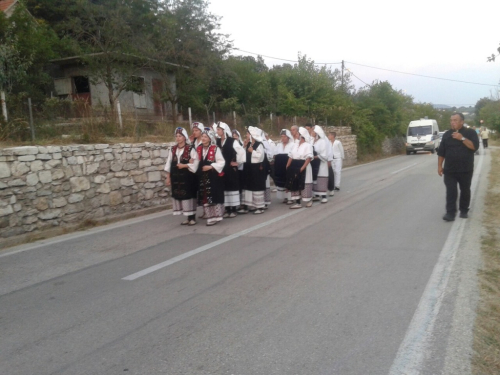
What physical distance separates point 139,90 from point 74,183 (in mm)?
12433

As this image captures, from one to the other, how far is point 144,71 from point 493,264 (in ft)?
71.0

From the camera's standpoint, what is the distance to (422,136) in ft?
120

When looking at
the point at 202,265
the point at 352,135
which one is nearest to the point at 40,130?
the point at 202,265

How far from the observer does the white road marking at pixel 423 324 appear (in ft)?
11.6

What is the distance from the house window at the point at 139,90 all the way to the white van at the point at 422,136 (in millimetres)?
21678

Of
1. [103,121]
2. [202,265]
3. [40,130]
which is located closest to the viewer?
[202,265]

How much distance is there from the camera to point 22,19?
16.4 metres

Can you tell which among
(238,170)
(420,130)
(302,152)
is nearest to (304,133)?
(302,152)

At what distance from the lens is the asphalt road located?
3.73 metres

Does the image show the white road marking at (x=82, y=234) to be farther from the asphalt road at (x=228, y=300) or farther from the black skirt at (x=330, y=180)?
the black skirt at (x=330, y=180)

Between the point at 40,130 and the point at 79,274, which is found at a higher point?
the point at 40,130

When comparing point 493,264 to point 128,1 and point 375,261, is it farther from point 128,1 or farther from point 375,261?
point 128,1

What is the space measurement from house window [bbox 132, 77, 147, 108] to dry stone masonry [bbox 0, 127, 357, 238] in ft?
32.1

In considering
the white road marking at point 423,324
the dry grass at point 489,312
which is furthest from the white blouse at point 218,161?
the dry grass at point 489,312
